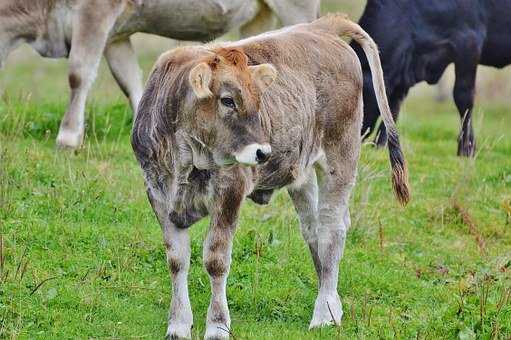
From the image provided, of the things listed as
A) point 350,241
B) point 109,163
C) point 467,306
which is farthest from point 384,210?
point 467,306

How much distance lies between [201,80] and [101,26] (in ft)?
14.4

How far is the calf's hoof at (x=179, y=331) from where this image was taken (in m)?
6.74

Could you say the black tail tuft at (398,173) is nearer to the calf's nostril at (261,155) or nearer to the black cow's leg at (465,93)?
the calf's nostril at (261,155)

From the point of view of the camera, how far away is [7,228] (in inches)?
323

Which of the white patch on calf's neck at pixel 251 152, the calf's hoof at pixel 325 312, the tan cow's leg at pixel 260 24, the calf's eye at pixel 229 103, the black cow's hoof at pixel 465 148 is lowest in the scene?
the black cow's hoof at pixel 465 148

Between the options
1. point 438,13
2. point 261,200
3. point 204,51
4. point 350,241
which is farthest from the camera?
point 438,13

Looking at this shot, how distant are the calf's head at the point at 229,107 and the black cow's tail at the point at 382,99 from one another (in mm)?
1312

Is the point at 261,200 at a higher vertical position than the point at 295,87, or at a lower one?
lower

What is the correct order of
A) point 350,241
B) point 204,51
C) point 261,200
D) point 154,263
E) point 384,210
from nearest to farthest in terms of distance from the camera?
point 204,51, point 261,200, point 154,263, point 350,241, point 384,210

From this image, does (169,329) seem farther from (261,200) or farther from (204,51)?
(204,51)

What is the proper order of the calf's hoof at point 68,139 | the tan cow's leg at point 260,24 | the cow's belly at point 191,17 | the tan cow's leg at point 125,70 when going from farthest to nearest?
1. the tan cow's leg at point 260,24
2. the tan cow's leg at point 125,70
3. the cow's belly at point 191,17
4. the calf's hoof at point 68,139

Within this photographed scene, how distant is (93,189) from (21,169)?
0.66 m

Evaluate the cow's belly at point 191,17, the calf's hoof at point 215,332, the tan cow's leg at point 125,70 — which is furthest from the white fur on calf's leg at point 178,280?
the tan cow's leg at point 125,70

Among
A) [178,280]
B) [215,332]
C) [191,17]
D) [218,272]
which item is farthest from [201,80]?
[191,17]
